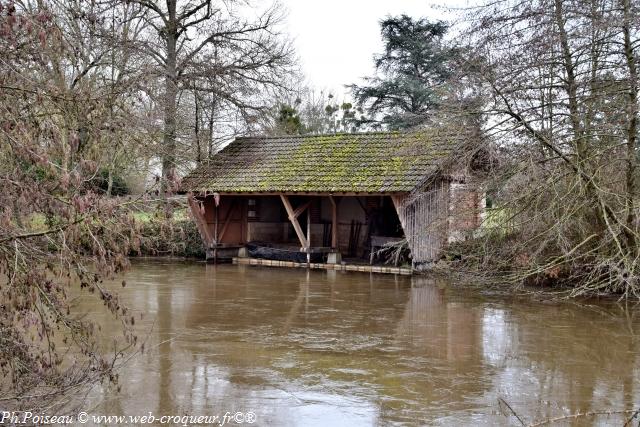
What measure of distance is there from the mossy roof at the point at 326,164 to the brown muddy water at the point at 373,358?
3.38 meters

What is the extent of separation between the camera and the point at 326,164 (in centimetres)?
1825

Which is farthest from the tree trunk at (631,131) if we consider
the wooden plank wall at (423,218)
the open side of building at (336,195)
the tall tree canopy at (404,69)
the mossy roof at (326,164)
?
the tall tree canopy at (404,69)

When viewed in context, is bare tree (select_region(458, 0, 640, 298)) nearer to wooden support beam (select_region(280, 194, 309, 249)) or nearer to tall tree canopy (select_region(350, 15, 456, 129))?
wooden support beam (select_region(280, 194, 309, 249))

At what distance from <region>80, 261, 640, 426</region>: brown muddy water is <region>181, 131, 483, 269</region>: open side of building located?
2568mm

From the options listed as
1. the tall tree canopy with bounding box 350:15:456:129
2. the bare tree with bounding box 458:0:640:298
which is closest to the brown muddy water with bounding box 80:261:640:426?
the bare tree with bounding box 458:0:640:298

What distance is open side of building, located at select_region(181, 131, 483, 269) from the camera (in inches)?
622

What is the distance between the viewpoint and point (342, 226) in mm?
20375

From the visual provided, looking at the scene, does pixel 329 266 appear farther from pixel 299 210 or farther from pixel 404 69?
pixel 404 69

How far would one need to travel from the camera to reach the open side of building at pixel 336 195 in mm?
15797

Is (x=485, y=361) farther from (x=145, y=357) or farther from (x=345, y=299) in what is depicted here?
(x=345, y=299)

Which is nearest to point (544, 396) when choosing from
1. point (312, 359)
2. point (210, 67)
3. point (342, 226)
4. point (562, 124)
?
point (312, 359)

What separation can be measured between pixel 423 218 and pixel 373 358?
27.8ft

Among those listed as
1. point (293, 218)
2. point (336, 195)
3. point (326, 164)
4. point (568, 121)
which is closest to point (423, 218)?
point (336, 195)

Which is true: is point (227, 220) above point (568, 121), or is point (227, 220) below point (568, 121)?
below
